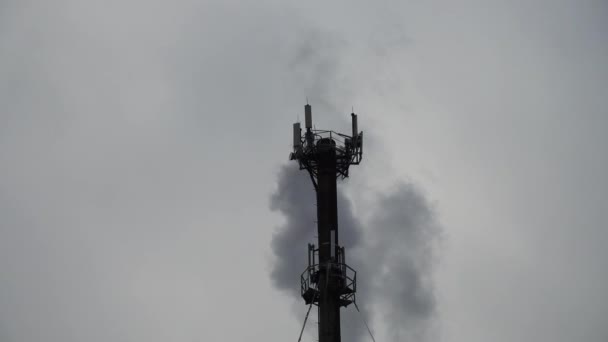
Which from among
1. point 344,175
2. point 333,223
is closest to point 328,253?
point 333,223

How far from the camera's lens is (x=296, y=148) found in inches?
2835

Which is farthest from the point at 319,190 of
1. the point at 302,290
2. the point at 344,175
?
the point at 302,290

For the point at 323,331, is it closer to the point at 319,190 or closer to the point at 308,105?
the point at 319,190

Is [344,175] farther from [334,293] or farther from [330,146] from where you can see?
[334,293]

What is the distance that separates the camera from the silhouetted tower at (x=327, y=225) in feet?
220

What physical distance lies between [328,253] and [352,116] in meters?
11.5

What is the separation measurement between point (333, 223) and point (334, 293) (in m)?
5.50

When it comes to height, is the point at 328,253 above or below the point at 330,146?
below

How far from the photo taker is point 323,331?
66.1 m

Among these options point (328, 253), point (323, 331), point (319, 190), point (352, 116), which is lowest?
point (323, 331)

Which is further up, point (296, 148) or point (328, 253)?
point (296, 148)

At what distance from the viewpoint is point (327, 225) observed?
2751 inches

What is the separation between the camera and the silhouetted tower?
67188 millimetres

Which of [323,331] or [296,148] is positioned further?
[296,148]
